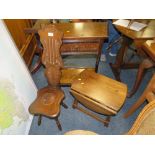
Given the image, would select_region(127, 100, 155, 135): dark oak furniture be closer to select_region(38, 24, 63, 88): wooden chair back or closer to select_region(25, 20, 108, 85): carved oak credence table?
select_region(38, 24, 63, 88): wooden chair back

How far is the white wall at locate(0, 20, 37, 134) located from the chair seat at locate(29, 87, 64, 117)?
15cm

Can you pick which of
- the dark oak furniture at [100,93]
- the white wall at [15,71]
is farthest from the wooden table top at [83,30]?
the white wall at [15,71]

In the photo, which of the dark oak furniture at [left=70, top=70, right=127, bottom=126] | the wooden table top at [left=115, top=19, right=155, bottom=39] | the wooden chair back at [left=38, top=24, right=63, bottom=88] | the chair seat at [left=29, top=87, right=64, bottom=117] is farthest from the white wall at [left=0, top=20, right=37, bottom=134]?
the wooden table top at [left=115, top=19, right=155, bottom=39]

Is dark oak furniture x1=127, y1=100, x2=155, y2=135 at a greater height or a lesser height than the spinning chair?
greater

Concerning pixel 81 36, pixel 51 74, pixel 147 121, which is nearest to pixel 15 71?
pixel 51 74

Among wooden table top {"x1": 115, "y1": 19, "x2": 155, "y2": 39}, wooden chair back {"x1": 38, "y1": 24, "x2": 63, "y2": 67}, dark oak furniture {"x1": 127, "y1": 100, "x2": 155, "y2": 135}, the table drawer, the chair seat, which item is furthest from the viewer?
the table drawer

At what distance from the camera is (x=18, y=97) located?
1.67 metres

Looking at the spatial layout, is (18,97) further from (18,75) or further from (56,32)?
(56,32)

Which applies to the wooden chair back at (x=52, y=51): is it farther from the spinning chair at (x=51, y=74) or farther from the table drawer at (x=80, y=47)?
the table drawer at (x=80, y=47)

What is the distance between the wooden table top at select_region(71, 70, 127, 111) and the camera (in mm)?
1714

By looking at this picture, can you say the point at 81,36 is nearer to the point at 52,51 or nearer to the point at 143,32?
the point at 52,51

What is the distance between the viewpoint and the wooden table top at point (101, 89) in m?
1.71
